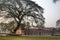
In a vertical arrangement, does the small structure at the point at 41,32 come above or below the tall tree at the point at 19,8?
below

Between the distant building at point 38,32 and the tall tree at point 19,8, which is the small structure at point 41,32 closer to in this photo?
the distant building at point 38,32

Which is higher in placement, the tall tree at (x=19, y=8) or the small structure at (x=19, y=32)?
the tall tree at (x=19, y=8)

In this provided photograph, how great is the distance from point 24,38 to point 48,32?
1.05ft

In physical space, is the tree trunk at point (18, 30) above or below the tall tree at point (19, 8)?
below

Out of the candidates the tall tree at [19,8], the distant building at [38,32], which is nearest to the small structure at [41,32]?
the distant building at [38,32]

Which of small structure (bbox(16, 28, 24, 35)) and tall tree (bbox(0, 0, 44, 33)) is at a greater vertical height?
tall tree (bbox(0, 0, 44, 33))

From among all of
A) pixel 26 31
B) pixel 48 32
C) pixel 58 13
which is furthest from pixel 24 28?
pixel 58 13

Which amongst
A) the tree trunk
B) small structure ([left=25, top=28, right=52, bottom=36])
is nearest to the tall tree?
the tree trunk

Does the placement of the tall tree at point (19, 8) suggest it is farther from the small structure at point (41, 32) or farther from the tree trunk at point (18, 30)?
the small structure at point (41, 32)

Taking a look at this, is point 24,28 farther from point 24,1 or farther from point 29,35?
point 24,1

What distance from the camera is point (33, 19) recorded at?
1.94 metres

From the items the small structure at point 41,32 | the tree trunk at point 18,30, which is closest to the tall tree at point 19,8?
the tree trunk at point 18,30

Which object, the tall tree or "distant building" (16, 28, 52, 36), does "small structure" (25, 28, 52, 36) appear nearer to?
"distant building" (16, 28, 52, 36)

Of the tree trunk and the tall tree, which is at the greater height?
the tall tree
